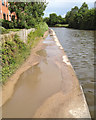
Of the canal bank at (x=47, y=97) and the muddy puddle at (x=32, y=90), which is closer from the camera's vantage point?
the canal bank at (x=47, y=97)

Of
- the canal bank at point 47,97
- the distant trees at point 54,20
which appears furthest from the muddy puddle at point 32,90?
the distant trees at point 54,20

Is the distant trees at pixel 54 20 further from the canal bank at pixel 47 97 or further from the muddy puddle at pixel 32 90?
the canal bank at pixel 47 97

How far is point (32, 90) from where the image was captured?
12.9 ft

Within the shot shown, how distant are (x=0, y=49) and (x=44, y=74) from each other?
1.97 meters

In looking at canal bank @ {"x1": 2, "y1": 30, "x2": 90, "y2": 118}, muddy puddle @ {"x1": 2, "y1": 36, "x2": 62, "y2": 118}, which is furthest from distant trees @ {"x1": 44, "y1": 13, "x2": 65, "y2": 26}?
canal bank @ {"x1": 2, "y1": 30, "x2": 90, "y2": 118}

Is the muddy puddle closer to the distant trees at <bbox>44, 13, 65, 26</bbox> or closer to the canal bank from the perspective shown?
the canal bank

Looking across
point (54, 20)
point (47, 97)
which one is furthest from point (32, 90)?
point (54, 20)

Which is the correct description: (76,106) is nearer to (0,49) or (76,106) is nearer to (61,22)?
(0,49)

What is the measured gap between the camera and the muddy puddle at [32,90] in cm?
301

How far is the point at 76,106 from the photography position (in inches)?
121

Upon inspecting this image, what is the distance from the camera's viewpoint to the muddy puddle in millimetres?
3010

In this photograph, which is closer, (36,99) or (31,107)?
(31,107)

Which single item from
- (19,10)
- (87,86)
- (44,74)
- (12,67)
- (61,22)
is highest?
(61,22)

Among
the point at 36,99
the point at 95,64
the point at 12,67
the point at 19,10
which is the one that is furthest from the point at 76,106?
the point at 19,10
